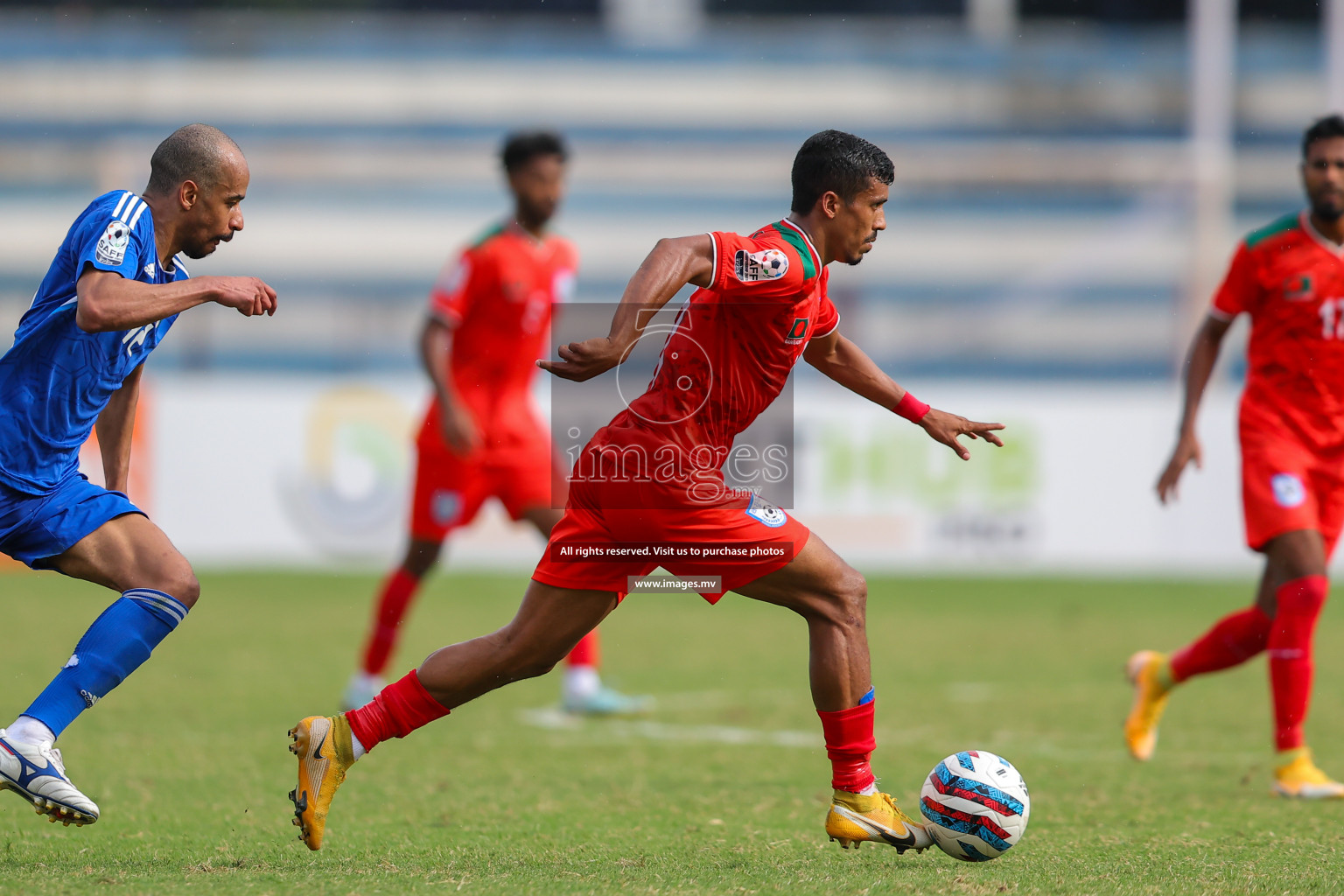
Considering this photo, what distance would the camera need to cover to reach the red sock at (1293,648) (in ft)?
19.7

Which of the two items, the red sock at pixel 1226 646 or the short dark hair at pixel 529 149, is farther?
the short dark hair at pixel 529 149

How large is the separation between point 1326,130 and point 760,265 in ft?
9.97

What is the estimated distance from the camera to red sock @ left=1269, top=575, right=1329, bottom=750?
6.01 meters

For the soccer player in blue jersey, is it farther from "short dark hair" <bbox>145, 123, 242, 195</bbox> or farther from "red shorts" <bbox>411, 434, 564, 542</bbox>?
"red shorts" <bbox>411, 434, 564, 542</bbox>

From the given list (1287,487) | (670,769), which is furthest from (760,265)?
(1287,487)

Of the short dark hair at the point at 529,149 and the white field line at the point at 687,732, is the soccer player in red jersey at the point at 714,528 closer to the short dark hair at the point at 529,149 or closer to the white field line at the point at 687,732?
the white field line at the point at 687,732

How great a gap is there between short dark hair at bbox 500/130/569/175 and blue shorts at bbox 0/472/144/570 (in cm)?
386

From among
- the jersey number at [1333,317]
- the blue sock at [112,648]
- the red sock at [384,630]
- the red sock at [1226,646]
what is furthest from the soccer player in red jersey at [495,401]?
the jersey number at [1333,317]

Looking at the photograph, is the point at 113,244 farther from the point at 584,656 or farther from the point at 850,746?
the point at 584,656

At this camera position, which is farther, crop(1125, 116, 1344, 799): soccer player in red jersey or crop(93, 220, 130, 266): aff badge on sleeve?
crop(1125, 116, 1344, 799): soccer player in red jersey

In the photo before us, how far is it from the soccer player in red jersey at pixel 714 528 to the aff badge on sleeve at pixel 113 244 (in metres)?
1.43

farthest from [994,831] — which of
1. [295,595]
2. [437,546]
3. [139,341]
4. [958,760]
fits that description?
[295,595]

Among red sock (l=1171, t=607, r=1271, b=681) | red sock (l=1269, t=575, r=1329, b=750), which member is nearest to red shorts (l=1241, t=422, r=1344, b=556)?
red sock (l=1269, t=575, r=1329, b=750)

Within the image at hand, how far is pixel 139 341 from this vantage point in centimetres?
472
